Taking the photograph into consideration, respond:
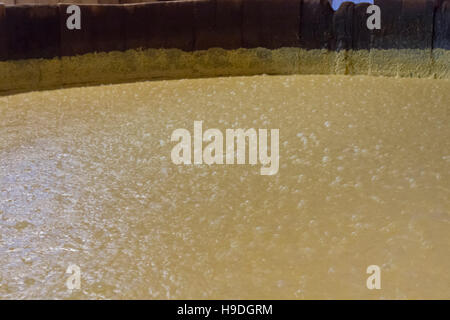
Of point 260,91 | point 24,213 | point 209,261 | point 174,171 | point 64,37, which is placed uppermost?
point 64,37

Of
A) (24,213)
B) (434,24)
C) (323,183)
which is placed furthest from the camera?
(434,24)

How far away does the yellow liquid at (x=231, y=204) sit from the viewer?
5.35ft

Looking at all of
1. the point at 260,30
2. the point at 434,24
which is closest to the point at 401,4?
the point at 434,24

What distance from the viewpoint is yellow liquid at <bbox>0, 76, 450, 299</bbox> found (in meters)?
1.63

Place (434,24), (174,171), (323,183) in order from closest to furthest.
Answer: (323,183) < (174,171) < (434,24)

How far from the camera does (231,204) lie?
6.95 ft

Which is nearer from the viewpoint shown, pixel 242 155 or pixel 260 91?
pixel 242 155

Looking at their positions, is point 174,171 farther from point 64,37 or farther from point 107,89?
point 64,37

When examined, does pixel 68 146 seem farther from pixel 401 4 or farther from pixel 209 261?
pixel 401 4

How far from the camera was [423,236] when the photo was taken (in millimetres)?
1825

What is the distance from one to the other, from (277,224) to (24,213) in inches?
40.7

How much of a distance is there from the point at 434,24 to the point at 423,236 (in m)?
2.82

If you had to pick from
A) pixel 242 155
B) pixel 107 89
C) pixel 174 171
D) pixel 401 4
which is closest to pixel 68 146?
pixel 174 171

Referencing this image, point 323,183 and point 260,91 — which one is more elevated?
point 260,91
